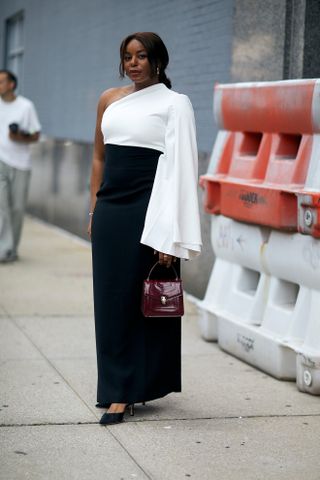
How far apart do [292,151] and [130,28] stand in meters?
5.01

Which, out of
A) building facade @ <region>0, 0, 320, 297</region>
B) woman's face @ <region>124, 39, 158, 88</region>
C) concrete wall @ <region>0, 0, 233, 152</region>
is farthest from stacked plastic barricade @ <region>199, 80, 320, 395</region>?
concrete wall @ <region>0, 0, 233, 152</region>

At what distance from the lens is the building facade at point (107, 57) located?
7.33 meters

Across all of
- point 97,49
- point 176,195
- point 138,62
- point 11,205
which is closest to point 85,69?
point 97,49

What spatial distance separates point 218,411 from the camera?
212 inches

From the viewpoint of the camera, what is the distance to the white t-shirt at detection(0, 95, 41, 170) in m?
10.3

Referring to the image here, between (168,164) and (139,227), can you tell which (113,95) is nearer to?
(168,164)

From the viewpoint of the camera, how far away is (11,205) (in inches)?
412

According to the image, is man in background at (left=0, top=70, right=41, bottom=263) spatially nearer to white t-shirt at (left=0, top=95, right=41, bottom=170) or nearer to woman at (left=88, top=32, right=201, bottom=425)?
white t-shirt at (left=0, top=95, right=41, bottom=170)

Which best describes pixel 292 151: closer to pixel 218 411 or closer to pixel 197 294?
pixel 218 411

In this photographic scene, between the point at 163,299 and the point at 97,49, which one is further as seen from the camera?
the point at 97,49

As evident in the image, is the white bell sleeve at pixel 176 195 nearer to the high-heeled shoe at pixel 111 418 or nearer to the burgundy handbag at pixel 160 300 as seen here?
the burgundy handbag at pixel 160 300

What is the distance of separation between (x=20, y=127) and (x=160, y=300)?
573 centimetres

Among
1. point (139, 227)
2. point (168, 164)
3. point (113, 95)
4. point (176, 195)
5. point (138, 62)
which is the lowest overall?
point (139, 227)

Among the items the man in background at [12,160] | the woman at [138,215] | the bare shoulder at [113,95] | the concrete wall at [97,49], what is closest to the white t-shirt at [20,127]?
the man in background at [12,160]
